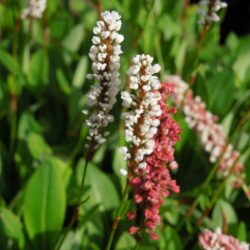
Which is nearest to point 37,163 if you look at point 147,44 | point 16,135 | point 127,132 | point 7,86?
point 16,135

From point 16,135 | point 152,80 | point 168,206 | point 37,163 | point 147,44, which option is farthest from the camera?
point 147,44

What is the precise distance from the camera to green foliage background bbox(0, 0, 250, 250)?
1904 mm

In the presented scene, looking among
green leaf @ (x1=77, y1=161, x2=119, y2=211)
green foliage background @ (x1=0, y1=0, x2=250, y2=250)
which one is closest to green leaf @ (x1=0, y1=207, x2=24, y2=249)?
green foliage background @ (x1=0, y1=0, x2=250, y2=250)

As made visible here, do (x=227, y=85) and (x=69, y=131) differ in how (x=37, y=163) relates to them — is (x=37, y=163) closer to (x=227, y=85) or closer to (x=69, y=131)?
(x=69, y=131)

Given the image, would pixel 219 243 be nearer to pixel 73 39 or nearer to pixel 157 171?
pixel 157 171

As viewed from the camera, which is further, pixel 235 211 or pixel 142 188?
pixel 235 211

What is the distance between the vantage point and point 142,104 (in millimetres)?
1070

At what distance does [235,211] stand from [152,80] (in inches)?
52.3

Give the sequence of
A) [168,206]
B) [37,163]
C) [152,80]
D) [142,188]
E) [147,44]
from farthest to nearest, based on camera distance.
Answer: [147,44] < [37,163] < [168,206] < [142,188] < [152,80]

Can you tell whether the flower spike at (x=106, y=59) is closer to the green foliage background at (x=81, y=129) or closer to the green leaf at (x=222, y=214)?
the green foliage background at (x=81, y=129)

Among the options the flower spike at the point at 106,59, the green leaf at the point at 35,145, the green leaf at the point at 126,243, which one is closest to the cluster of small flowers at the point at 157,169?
the flower spike at the point at 106,59

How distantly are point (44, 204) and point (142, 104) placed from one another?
0.93 metres

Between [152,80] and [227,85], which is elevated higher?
[227,85]

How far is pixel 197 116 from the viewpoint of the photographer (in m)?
2.06
